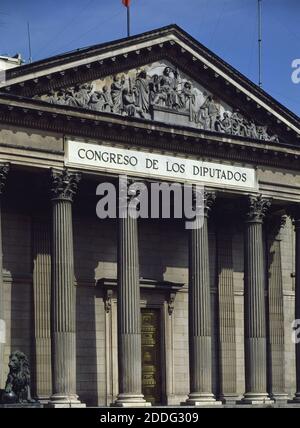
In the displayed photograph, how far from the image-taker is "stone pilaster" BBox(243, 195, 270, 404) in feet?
172

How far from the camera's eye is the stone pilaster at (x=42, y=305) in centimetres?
5059

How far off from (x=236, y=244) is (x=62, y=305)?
13217 mm

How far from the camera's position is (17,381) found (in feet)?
150

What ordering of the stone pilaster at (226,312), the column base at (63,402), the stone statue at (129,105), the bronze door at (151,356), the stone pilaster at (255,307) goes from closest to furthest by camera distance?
the column base at (63,402) < the stone statue at (129,105) < the stone pilaster at (255,307) < the bronze door at (151,356) < the stone pilaster at (226,312)

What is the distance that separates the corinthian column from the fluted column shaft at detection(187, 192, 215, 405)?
19.4 feet

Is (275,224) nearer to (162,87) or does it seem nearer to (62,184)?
(162,87)

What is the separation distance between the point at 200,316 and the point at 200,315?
0.04 metres

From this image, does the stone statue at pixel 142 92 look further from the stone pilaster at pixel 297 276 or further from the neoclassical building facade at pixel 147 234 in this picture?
the stone pilaster at pixel 297 276

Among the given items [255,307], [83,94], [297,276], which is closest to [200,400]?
[255,307]

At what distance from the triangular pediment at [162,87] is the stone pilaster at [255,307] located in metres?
3.62

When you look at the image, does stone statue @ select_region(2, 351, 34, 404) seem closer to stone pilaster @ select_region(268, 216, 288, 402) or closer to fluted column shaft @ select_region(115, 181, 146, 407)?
fluted column shaft @ select_region(115, 181, 146, 407)

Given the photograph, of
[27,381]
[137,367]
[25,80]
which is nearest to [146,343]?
[137,367]

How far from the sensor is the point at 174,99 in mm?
51844

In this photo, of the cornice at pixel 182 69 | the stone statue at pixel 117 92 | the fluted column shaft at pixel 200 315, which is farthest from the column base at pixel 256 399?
the stone statue at pixel 117 92
